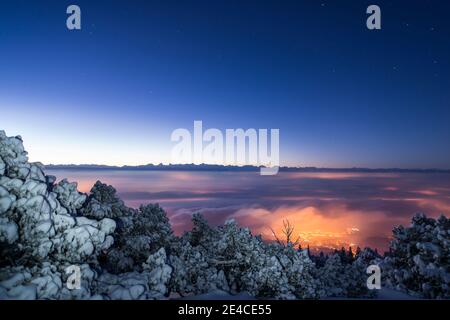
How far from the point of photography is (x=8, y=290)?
4.63 m

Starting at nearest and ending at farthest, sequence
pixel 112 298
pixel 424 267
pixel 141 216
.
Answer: pixel 112 298
pixel 424 267
pixel 141 216

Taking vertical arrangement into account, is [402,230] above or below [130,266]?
above

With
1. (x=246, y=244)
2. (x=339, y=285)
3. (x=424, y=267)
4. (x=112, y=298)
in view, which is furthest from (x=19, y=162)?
(x=424, y=267)

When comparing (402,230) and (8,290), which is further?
(402,230)

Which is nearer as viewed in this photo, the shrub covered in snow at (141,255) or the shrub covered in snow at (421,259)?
the shrub covered in snow at (141,255)

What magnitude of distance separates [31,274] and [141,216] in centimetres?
535

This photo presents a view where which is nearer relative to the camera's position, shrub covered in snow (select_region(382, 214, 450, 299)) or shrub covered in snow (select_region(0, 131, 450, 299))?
shrub covered in snow (select_region(0, 131, 450, 299))

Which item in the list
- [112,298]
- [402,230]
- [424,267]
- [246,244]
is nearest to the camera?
[112,298]

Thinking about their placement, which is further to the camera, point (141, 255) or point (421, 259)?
point (141, 255)
